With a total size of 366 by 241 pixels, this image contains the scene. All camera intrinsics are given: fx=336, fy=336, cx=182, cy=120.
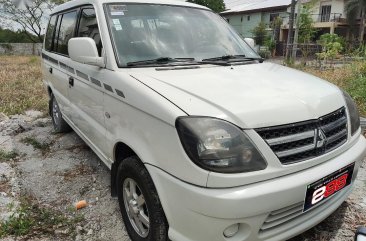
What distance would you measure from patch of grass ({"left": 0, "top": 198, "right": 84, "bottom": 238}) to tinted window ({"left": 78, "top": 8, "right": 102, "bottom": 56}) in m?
1.44

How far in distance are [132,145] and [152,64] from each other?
2.33 feet

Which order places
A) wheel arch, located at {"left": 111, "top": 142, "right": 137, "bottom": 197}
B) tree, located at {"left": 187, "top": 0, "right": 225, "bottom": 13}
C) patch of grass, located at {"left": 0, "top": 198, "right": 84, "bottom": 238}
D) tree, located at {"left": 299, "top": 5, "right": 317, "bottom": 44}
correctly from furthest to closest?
tree, located at {"left": 187, "top": 0, "right": 225, "bottom": 13}, tree, located at {"left": 299, "top": 5, "right": 317, "bottom": 44}, patch of grass, located at {"left": 0, "top": 198, "right": 84, "bottom": 238}, wheel arch, located at {"left": 111, "top": 142, "right": 137, "bottom": 197}

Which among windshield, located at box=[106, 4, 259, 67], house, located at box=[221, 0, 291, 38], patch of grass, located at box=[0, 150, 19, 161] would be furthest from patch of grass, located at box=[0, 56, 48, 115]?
house, located at box=[221, 0, 291, 38]

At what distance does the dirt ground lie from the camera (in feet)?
8.65

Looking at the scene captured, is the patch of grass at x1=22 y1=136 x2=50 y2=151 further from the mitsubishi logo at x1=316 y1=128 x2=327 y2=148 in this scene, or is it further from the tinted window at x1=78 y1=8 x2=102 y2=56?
the mitsubishi logo at x1=316 y1=128 x2=327 y2=148

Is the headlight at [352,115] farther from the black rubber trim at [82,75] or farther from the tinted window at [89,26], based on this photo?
the black rubber trim at [82,75]

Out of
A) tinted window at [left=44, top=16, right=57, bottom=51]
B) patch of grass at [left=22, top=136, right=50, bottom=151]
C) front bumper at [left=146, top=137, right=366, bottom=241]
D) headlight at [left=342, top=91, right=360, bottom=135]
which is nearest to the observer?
front bumper at [left=146, top=137, right=366, bottom=241]

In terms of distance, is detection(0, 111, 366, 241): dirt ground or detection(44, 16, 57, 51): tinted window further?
detection(44, 16, 57, 51): tinted window

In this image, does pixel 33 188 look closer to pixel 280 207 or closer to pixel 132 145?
pixel 132 145

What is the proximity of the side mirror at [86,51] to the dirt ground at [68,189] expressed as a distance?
4.30 feet

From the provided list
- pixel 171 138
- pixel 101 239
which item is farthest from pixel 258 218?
pixel 101 239

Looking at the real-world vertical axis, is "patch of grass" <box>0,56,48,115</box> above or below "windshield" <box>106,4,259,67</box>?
below

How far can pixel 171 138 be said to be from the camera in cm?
185

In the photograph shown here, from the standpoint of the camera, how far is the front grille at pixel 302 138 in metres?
1.83
